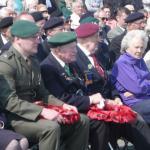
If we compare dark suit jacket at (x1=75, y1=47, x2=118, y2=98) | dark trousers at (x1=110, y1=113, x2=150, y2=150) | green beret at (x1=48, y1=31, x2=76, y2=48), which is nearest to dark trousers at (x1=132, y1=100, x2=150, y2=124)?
dark trousers at (x1=110, y1=113, x2=150, y2=150)

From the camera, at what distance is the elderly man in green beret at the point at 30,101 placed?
4.86 meters

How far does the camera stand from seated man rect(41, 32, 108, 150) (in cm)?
547

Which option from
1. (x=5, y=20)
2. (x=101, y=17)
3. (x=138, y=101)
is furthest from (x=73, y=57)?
(x=101, y=17)

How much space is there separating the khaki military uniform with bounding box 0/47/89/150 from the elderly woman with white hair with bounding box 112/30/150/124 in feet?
3.54

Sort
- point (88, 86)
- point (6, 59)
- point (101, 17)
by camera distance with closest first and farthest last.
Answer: point (6, 59), point (88, 86), point (101, 17)

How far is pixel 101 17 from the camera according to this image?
11.0 m

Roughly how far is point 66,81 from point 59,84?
96mm

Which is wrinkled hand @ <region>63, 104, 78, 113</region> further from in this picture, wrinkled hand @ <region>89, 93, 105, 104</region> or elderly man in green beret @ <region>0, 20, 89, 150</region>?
wrinkled hand @ <region>89, 93, 105, 104</region>

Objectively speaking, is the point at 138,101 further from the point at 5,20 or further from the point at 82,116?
the point at 5,20

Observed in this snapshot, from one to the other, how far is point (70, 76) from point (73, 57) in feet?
0.74

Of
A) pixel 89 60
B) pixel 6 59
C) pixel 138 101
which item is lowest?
pixel 138 101

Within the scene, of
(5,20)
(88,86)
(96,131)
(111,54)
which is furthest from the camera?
(111,54)

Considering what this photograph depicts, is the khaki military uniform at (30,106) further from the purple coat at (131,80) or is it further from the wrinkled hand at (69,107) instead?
the purple coat at (131,80)

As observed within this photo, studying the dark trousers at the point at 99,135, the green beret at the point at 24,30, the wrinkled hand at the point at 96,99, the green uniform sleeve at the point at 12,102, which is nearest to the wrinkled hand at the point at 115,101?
the wrinkled hand at the point at 96,99
